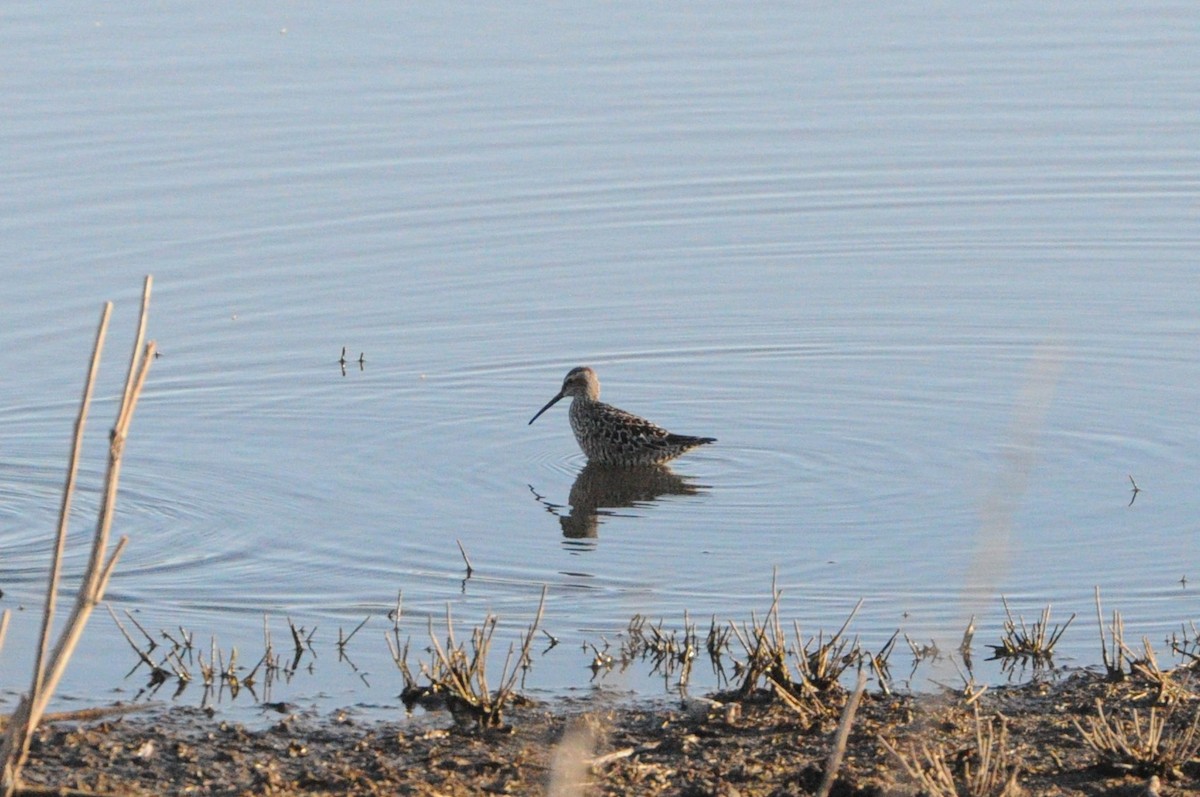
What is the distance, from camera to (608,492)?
11.2 meters

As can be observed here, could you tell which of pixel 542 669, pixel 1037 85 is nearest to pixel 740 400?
pixel 542 669

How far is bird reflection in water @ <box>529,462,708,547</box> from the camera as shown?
410 inches

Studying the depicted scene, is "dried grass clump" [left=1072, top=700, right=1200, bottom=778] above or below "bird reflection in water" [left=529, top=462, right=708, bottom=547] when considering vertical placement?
below

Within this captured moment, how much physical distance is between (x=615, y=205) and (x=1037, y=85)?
5.25m


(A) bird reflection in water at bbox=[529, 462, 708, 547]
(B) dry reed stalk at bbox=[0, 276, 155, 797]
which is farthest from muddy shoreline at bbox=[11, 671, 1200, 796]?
(A) bird reflection in water at bbox=[529, 462, 708, 547]

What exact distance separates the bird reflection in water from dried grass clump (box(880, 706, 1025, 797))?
3903 millimetres

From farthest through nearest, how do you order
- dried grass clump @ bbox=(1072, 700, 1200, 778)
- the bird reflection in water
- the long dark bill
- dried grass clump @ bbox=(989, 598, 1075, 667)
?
the long dark bill → the bird reflection in water → dried grass clump @ bbox=(989, 598, 1075, 667) → dried grass clump @ bbox=(1072, 700, 1200, 778)

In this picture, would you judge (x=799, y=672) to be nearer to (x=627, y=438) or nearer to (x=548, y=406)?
(x=627, y=438)

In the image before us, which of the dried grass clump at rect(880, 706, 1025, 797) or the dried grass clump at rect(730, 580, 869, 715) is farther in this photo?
the dried grass clump at rect(730, 580, 869, 715)

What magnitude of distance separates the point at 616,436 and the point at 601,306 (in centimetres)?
238

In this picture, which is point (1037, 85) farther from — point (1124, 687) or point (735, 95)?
point (1124, 687)

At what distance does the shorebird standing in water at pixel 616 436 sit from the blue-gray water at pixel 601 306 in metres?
0.15

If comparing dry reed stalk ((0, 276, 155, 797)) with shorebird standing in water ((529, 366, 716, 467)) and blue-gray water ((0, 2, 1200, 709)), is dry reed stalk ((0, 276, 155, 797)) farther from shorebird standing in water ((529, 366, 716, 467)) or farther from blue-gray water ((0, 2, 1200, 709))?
shorebird standing in water ((529, 366, 716, 467))

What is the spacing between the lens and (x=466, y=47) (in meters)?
20.0
